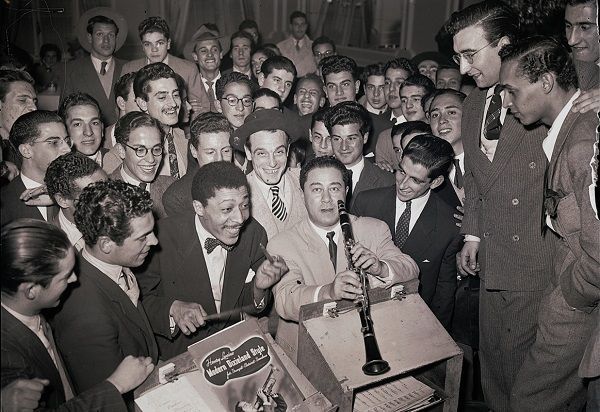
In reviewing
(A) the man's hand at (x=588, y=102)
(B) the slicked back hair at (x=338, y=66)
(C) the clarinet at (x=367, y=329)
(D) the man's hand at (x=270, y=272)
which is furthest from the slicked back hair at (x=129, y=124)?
(A) the man's hand at (x=588, y=102)

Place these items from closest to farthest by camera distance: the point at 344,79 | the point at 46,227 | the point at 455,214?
the point at 46,227 < the point at 455,214 < the point at 344,79

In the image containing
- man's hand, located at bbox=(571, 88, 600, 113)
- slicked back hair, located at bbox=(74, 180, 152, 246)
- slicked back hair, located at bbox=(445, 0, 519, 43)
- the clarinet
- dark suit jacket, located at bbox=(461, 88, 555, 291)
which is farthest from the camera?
slicked back hair, located at bbox=(445, 0, 519, 43)

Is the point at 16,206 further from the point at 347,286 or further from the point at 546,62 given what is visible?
the point at 546,62

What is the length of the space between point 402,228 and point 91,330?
2.63 metres

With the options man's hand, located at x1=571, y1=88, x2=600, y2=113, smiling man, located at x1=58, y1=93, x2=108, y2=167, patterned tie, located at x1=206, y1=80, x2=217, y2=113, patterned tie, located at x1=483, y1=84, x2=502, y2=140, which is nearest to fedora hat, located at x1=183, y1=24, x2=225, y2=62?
patterned tie, located at x1=206, y1=80, x2=217, y2=113

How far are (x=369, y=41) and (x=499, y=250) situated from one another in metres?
7.42

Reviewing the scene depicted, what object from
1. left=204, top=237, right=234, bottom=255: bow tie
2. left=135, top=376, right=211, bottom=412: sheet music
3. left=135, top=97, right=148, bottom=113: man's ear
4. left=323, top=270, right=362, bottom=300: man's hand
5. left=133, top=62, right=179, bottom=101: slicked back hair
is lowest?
left=135, top=376, right=211, bottom=412: sheet music

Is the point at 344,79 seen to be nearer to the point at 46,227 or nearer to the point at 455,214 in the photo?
the point at 455,214

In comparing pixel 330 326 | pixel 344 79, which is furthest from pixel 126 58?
pixel 330 326

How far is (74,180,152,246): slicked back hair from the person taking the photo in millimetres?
2680

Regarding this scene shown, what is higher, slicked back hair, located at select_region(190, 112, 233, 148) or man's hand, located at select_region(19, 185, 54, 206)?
slicked back hair, located at select_region(190, 112, 233, 148)

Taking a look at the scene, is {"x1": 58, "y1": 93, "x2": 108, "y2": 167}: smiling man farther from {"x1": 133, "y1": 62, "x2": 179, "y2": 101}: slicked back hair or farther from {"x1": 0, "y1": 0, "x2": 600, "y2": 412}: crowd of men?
{"x1": 133, "y1": 62, "x2": 179, "y2": 101}: slicked back hair

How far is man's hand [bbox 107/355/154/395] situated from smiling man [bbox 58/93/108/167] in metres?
2.79

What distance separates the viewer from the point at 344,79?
6.32 meters
